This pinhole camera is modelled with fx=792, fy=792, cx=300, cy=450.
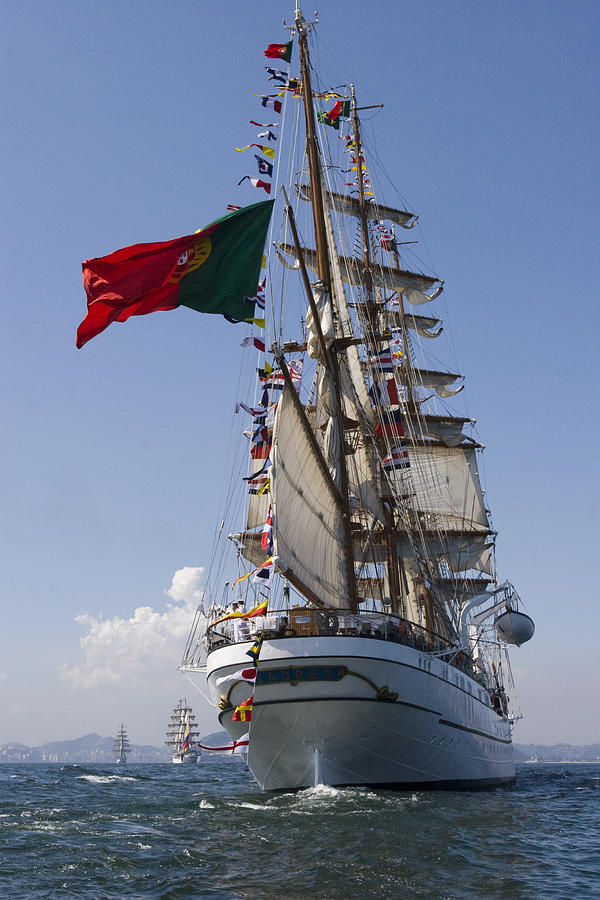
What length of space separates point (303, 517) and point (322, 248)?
12.0 m

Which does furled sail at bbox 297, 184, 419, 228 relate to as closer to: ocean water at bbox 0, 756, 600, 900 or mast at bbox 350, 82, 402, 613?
mast at bbox 350, 82, 402, 613

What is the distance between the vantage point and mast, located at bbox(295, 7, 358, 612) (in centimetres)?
2898

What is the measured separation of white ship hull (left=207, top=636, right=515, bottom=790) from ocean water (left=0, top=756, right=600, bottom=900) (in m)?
0.81

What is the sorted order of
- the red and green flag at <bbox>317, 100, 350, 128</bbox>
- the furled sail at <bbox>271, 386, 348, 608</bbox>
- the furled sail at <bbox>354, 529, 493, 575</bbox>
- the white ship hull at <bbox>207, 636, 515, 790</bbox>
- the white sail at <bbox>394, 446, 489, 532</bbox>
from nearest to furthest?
the white ship hull at <bbox>207, 636, 515, 790</bbox>, the furled sail at <bbox>271, 386, 348, 608</bbox>, the red and green flag at <bbox>317, 100, 350, 128</bbox>, the furled sail at <bbox>354, 529, 493, 575</bbox>, the white sail at <bbox>394, 446, 489, 532</bbox>

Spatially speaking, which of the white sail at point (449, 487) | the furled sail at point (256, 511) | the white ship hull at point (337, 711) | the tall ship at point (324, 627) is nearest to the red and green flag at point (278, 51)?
the tall ship at point (324, 627)

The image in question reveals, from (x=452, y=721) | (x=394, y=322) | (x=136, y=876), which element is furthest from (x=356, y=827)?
(x=394, y=322)

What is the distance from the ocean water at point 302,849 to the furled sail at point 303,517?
6546 mm

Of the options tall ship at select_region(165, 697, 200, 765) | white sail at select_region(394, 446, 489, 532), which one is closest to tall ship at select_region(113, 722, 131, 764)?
tall ship at select_region(165, 697, 200, 765)

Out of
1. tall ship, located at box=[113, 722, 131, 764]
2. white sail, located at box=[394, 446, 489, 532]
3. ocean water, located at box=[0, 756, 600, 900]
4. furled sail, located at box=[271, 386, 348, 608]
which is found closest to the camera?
ocean water, located at box=[0, 756, 600, 900]

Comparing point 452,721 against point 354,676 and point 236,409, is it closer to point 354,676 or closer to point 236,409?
point 354,676

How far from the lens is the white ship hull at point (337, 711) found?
2359cm

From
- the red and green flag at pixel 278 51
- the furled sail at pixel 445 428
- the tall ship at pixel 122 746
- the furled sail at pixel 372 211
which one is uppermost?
the furled sail at pixel 372 211

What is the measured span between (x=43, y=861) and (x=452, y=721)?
1878cm

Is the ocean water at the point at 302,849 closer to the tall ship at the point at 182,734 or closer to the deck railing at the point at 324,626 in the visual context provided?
the deck railing at the point at 324,626
